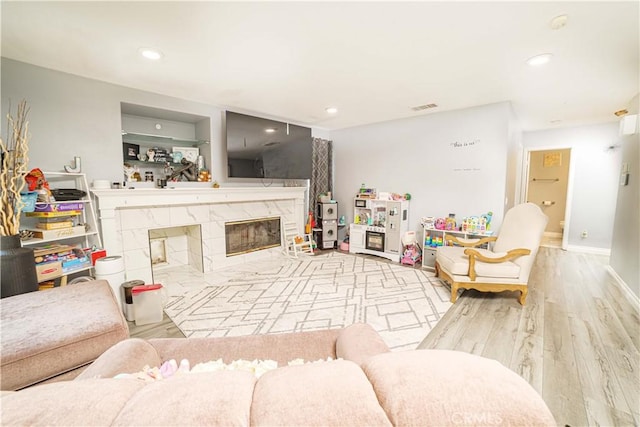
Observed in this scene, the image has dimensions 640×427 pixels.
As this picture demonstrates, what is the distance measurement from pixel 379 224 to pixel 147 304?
358cm

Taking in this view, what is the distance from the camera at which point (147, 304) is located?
7.73 ft

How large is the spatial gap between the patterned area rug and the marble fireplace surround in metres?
0.65

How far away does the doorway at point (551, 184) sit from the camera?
5.75m

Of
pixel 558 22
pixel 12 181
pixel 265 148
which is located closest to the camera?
pixel 558 22

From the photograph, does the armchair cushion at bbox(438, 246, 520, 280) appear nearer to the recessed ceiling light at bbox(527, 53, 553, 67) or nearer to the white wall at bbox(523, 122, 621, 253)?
the recessed ceiling light at bbox(527, 53, 553, 67)

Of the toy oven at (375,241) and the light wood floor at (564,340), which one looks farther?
the toy oven at (375,241)

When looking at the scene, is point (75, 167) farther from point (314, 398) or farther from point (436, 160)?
point (436, 160)

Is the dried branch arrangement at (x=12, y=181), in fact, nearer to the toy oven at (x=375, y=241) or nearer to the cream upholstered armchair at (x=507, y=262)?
the cream upholstered armchair at (x=507, y=262)

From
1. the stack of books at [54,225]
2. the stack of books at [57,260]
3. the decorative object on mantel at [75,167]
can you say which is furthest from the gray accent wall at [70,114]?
the stack of books at [57,260]

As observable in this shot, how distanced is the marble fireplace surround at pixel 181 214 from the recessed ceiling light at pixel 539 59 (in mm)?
3535

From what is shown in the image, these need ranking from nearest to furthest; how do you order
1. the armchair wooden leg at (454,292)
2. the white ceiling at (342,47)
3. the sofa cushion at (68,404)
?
the sofa cushion at (68,404) → the white ceiling at (342,47) → the armchair wooden leg at (454,292)

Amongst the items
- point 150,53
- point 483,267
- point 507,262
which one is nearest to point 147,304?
point 150,53

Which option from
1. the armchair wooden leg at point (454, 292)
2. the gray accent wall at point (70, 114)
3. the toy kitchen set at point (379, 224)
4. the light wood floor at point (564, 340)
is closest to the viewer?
the light wood floor at point (564, 340)

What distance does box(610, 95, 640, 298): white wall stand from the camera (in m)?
2.88
